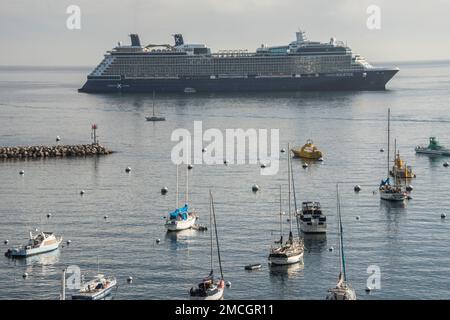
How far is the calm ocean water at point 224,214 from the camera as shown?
34969mm

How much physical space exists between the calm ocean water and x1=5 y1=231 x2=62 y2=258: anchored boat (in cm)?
73

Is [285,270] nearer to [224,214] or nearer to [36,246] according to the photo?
[36,246]

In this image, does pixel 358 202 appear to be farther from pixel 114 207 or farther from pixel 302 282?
pixel 302 282

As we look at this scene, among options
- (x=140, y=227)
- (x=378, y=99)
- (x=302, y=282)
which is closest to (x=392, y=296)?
(x=302, y=282)

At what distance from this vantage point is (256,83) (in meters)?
185

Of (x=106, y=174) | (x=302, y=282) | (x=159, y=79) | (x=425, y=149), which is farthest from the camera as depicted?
(x=159, y=79)

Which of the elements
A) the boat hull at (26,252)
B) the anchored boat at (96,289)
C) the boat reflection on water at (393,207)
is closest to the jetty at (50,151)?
the boat reflection on water at (393,207)

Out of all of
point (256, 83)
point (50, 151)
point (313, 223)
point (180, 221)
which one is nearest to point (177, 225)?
point (180, 221)

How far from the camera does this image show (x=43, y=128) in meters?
108

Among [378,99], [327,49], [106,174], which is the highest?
[327,49]

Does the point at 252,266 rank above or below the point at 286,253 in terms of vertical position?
below

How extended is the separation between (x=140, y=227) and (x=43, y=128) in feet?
214

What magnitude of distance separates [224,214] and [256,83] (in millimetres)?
136715

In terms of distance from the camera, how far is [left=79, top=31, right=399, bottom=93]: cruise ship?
184625 millimetres
